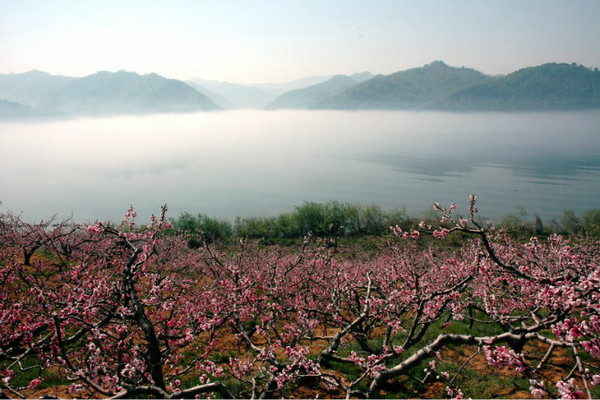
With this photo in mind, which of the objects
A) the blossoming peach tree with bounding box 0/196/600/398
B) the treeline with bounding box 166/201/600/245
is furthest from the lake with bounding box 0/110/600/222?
the blossoming peach tree with bounding box 0/196/600/398

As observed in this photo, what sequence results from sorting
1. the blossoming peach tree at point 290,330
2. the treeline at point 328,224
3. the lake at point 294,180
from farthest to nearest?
the lake at point 294,180 → the treeline at point 328,224 → the blossoming peach tree at point 290,330

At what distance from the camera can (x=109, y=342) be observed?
769 centimetres

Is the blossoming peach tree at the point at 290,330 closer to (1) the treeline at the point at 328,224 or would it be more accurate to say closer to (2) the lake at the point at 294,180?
(1) the treeline at the point at 328,224

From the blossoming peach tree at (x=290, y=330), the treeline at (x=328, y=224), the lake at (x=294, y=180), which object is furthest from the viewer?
the lake at (x=294, y=180)

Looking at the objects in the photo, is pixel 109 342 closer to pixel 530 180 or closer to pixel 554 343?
pixel 554 343

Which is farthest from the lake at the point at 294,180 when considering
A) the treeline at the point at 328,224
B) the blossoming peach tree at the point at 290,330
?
the blossoming peach tree at the point at 290,330

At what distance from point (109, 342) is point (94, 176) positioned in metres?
96.8

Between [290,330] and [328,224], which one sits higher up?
[290,330]

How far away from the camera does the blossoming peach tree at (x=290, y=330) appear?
4.34m

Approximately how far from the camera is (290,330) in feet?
31.5

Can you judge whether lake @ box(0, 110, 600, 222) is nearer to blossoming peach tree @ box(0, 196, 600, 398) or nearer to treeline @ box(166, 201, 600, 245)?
treeline @ box(166, 201, 600, 245)

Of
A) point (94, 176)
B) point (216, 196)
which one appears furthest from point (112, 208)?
point (94, 176)

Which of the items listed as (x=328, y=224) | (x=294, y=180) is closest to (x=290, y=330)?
(x=328, y=224)

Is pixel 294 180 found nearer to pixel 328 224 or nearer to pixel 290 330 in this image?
pixel 328 224
